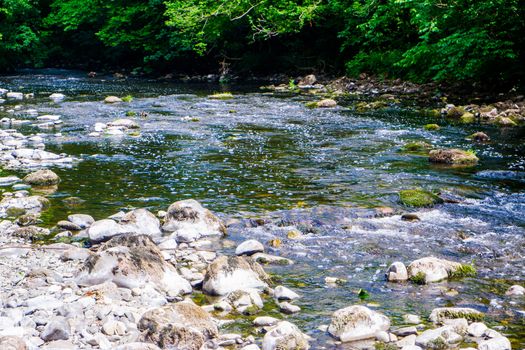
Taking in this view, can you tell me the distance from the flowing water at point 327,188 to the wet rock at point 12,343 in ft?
4.87

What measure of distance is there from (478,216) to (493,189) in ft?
4.92

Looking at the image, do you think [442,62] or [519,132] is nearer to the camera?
[519,132]

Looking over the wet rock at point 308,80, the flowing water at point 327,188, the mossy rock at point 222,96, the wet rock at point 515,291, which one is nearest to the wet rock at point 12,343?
the flowing water at point 327,188

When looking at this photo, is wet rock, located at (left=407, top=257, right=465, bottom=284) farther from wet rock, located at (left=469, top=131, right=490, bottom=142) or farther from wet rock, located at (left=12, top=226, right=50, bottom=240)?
wet rock, located at (left=469, top=131, right=490, bottom=142)

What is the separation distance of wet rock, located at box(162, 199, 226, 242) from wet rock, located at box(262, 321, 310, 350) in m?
2.61

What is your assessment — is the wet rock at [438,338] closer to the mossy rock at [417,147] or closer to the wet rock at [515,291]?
the wet rock at [515,291]

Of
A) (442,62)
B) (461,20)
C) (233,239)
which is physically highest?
(461,20)

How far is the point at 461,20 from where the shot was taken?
17.6 meters

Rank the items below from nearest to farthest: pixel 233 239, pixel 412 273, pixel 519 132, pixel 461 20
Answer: pixel 412 273 < pixel 233 239 < pixel 519 132 < pixel 461 20

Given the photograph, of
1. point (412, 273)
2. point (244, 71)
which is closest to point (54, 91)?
point (244, 71)

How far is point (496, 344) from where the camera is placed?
13.4 feet

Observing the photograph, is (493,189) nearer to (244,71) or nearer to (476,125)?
(476,125)

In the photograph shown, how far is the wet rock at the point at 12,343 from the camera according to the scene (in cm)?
367

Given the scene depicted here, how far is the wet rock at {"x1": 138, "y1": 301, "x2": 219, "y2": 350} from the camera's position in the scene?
4.12 m
